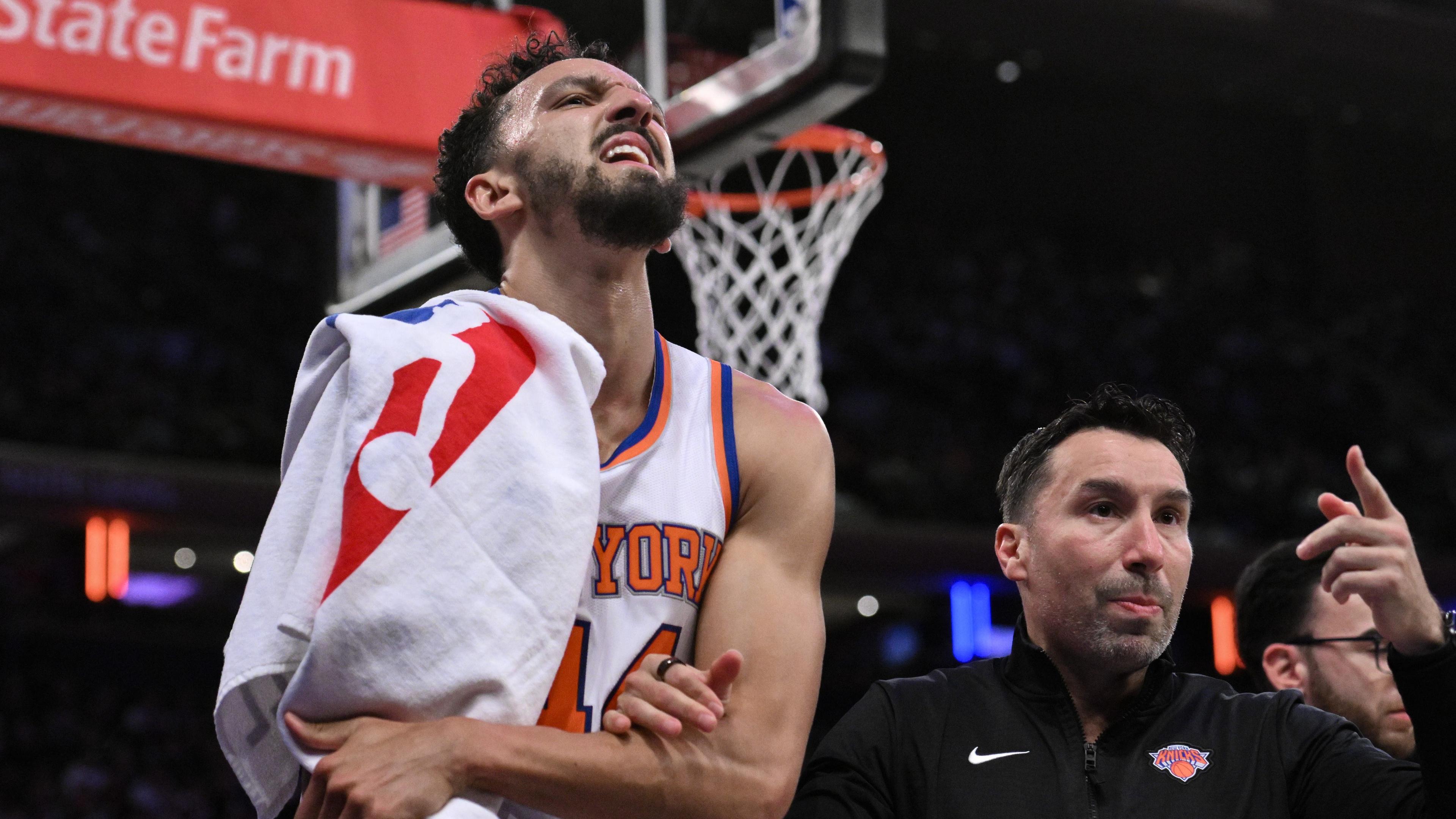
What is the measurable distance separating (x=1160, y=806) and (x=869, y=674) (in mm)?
12694

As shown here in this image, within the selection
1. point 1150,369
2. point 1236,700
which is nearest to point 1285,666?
point 1236,700

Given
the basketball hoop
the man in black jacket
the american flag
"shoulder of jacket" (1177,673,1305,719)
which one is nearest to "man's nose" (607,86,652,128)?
the man in black jacket

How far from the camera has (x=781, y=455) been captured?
90.0 inches

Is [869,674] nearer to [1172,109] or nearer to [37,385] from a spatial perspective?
[1172,109]

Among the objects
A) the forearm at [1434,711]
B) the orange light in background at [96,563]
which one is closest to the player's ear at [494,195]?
the forearm at [1434,711]

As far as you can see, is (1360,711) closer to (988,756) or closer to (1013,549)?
(1013,549)

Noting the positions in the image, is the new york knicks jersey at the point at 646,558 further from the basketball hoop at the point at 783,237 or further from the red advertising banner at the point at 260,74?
the basketball hoop at the point at 783,237

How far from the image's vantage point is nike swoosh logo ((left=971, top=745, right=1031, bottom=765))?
2527 mm

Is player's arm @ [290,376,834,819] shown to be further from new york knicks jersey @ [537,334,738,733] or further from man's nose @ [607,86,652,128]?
man's nose @ [607,86,652,128]

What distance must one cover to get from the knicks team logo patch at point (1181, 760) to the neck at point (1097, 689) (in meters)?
0.10

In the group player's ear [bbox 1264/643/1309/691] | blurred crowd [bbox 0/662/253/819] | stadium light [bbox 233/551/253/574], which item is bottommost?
blurred crowd [bbox 0/662/253/819]

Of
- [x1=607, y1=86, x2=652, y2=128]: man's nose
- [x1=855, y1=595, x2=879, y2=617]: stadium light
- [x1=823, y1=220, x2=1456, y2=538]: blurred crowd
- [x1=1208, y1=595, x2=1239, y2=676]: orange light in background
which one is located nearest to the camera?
[x1=607, y1=86, x2=652, y2=128]: man's nose

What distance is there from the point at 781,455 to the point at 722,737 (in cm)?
48

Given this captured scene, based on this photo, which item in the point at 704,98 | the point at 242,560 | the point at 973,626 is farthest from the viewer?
the point at 973,626
